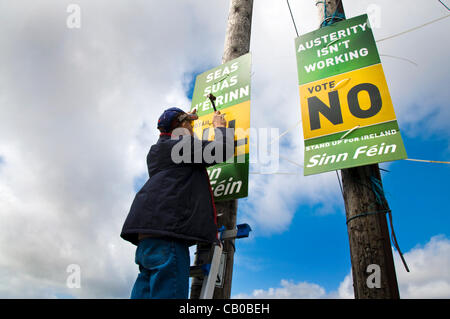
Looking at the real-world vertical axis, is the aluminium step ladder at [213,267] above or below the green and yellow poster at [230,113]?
below

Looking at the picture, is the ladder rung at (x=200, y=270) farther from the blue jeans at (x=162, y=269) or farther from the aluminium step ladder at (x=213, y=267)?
the blue jeans at (x=162, y=269)

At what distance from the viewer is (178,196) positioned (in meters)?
1.82

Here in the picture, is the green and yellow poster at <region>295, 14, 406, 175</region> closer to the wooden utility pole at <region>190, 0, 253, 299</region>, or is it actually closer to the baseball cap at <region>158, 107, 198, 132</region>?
the wooden utility pole at <region>190, 0, 253, 299</region>

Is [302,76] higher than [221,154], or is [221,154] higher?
[302,76]

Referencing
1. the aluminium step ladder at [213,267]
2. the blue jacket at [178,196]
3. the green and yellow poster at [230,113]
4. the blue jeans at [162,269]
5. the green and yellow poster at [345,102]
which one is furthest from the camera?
the green and yellow poster at [230,113]

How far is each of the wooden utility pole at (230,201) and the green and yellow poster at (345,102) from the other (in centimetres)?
85

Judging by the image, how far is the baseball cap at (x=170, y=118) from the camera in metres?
2.29

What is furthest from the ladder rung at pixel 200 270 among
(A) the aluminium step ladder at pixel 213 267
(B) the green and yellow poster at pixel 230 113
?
(B) the green and yellow poster at pixel 230 113
